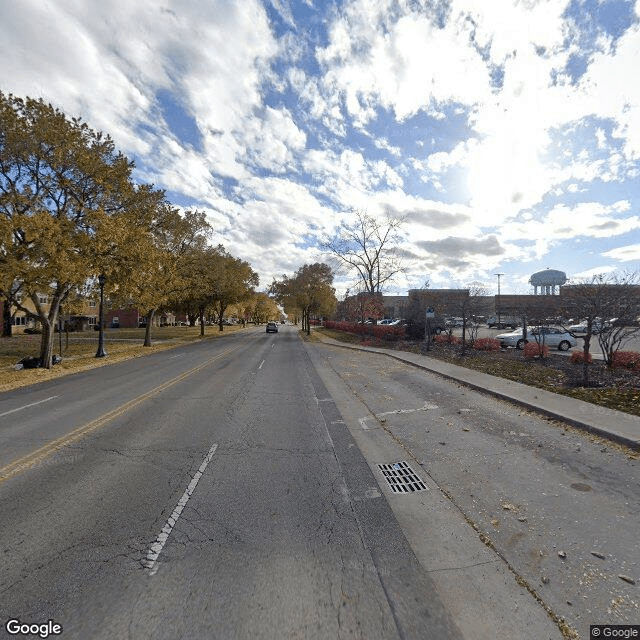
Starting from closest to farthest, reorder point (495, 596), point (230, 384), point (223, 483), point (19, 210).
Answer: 1. point (495, 596)
2. point (223, 483)
3. point (230, 384)
4. point (19, 210)

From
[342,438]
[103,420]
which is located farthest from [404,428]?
[103,420]

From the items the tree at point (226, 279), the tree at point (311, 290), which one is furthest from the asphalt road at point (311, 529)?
the tree at point (311, 290)

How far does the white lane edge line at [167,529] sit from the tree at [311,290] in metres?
40.9

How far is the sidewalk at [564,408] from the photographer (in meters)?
6.29

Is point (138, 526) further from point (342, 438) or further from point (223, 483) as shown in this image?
point (342, 438)

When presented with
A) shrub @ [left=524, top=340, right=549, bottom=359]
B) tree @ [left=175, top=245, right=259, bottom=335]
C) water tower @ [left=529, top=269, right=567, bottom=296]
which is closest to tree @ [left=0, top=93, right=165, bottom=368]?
tree @ [left=175, top=245, right=259, bottom=335]

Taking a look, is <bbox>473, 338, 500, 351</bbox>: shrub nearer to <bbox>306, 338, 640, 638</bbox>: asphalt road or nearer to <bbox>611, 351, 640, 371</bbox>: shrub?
<bbox>611, 351, 640, 371</bbox>: shrub

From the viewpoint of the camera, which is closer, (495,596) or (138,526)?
(495,596)

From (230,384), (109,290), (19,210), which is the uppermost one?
(19,210)

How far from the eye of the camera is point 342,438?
666 cm

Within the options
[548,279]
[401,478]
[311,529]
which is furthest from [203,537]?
[548,279]

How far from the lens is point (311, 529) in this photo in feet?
12.0

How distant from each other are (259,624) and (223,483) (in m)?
2.34

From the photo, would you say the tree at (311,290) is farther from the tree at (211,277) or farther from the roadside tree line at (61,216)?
the roadside tree line at (61,216)
